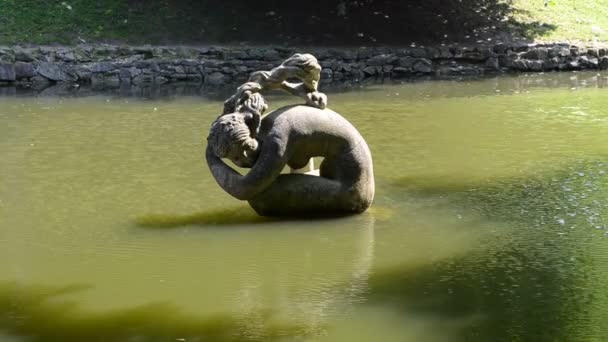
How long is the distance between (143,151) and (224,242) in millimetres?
4547

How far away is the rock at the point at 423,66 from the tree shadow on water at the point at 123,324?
15971mm

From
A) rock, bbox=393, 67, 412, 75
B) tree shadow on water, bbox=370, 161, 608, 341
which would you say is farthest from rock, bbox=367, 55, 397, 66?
tree shadow on water, bbox=370, 161, 608, 341

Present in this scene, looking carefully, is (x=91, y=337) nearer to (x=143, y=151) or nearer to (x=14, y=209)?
(x=14, y=209)

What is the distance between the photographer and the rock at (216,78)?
68.7ft

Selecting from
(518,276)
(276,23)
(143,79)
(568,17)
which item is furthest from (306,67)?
(568,17)

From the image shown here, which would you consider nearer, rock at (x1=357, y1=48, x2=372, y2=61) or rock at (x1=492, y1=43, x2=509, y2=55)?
rock at (x1=357, y1=48, x2=372, y2=61)

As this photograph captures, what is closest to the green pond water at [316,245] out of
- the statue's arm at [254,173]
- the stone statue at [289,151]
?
the stone statue at [289,151]

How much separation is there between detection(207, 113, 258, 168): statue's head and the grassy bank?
14067 mm

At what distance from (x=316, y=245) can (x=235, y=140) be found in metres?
1.21

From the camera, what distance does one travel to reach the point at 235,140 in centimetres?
837

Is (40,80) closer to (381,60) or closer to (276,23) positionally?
(276,23)

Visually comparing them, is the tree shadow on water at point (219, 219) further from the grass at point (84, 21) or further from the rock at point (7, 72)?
the grass at point (84, 21)

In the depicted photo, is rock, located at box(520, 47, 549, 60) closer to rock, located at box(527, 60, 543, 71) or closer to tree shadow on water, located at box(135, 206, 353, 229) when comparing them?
rock, located at box(527, 60, 543, 71)

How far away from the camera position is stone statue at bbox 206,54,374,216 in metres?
8.47
